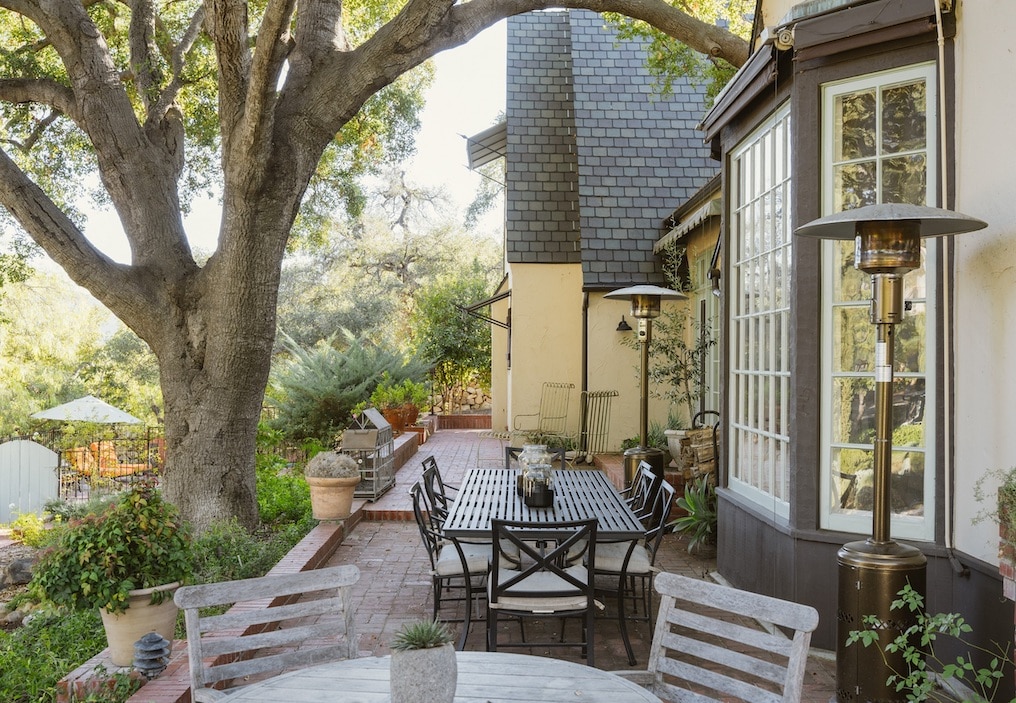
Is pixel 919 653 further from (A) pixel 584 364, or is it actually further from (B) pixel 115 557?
(A) pixel 584 364

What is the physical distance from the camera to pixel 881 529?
3883mm

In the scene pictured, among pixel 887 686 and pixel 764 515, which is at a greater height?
pixel 764 515

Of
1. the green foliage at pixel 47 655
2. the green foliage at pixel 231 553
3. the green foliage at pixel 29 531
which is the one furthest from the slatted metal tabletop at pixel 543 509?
the green foliage at pixel 29 531

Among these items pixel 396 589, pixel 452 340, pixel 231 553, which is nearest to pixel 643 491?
pixel 396 589

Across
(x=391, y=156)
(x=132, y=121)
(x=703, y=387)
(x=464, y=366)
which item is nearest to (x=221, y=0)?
(x=132, y=121)

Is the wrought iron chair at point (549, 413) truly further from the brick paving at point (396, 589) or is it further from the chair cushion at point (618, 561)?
the chair cushion at point (618, 561)

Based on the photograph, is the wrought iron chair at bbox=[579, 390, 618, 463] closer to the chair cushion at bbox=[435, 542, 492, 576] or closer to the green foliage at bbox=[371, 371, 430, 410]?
the green foliage at bbox=[371, 371, 430, 410]

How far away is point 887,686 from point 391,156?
11.8 m

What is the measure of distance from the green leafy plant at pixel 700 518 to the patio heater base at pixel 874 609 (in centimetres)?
324

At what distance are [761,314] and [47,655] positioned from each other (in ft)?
16.4

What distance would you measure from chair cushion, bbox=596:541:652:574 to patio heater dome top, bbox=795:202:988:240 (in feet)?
7.45

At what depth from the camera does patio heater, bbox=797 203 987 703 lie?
12.3 feet

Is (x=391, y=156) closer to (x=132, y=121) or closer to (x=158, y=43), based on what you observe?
(x=158, y=43)

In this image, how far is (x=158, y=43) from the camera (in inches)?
378
